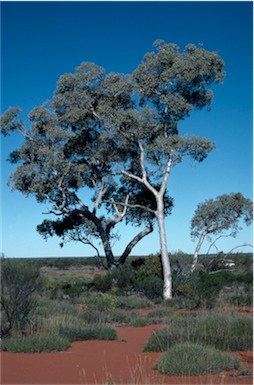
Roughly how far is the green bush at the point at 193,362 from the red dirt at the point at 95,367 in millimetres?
185

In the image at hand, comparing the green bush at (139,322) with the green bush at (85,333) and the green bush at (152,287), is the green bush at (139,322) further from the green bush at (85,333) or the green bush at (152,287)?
the green bush at (152,287)

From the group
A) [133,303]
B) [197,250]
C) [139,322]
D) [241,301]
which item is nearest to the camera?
[139,322]

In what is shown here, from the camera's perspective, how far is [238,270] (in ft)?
95.0

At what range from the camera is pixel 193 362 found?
8664 mm

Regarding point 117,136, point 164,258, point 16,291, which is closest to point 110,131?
point 117,136

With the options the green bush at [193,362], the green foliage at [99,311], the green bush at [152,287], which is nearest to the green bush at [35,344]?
the green bush at [193,362]

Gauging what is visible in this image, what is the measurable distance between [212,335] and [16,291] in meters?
4.52

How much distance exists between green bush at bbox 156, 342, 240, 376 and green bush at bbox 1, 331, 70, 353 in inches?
110

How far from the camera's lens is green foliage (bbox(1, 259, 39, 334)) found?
40.5ft

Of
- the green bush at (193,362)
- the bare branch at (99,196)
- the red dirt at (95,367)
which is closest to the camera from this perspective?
the red dirt at (95,367)

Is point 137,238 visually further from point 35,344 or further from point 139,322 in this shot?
point 35,344

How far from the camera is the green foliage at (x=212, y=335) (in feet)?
35.0

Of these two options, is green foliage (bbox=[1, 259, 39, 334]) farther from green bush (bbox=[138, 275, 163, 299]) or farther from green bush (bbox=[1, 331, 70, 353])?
green bush (bbox=[138, 275, 163, 299])

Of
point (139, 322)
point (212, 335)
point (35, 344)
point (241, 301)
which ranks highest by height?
point (241, 301)
